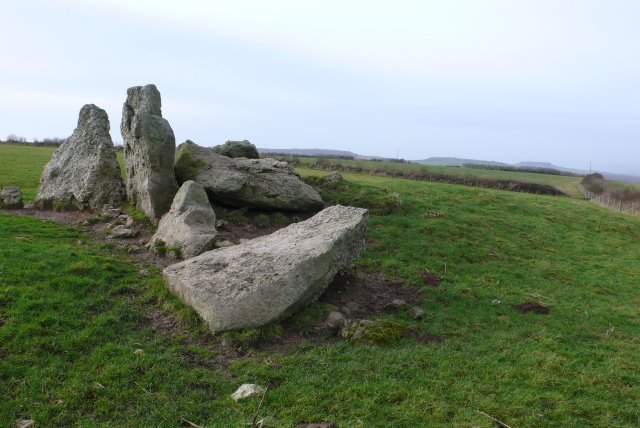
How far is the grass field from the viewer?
7.39m

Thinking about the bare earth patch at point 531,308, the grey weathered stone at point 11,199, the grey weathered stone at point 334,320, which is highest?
the grey weathered stone at point 11,199

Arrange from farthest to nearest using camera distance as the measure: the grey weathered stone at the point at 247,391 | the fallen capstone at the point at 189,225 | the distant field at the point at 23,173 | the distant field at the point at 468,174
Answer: the distant field at the point at 468,174, the distant field at the point at 23,173, the fallen capstone at the point at 189,225, the grey weathered stone at the point at 247,391

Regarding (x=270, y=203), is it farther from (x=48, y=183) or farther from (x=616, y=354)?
(x=616, y=354)

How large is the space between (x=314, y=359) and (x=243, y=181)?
9993 mm

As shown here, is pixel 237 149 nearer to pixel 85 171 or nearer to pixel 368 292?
pixel 85 171

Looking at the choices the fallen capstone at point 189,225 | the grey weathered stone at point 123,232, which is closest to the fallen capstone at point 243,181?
the fallen capstone at point 189,225

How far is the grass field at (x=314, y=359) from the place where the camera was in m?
7.39

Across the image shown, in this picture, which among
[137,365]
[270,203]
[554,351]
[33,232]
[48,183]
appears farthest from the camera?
[48,183]

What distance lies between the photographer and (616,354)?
10.1m


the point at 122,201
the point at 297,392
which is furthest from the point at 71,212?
the point at 297,392

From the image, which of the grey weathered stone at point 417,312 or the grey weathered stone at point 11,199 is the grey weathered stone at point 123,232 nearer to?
the grey weathered stone at point 11,199

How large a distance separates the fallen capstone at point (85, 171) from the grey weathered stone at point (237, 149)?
447cm

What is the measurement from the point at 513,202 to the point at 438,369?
22.2m

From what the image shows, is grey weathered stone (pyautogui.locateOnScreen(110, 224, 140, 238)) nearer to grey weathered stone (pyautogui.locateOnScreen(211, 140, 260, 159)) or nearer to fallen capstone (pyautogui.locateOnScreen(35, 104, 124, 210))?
fallen capstone (pyautogui.locateOnScreen(35, 104, 124, 210))
